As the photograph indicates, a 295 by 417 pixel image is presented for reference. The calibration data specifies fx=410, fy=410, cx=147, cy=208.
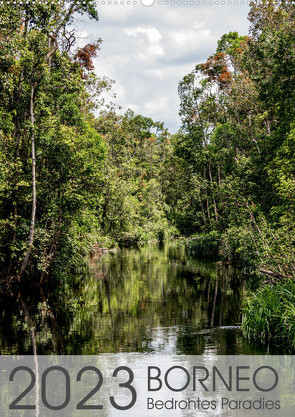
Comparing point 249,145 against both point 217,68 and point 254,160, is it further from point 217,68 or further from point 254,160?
point 217,68

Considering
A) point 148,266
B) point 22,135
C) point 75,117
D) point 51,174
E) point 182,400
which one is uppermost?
point 75,117

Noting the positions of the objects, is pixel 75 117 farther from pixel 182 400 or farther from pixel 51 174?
pixel 182 400

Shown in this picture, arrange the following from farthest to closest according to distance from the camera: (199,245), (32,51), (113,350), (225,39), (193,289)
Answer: (225,39) < (199,245) < (193,289) < (32,51) < (113,350)

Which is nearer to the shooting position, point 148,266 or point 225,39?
point 148,266

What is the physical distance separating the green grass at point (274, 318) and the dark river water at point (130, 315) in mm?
453

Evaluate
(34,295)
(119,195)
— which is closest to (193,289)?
(34,295)

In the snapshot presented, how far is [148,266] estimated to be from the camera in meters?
25.8

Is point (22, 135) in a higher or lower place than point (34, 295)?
higher

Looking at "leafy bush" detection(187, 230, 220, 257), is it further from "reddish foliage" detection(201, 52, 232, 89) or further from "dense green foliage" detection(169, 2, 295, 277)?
"reddish foliage" detection(201, 52, 232, 89)

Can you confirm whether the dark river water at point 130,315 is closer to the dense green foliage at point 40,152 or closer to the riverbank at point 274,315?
the riverbank at point 274,315

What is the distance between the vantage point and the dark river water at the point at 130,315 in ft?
32.3

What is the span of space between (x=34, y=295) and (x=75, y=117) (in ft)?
25.6

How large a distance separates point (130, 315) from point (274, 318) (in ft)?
16.8

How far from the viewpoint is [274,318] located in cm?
969
